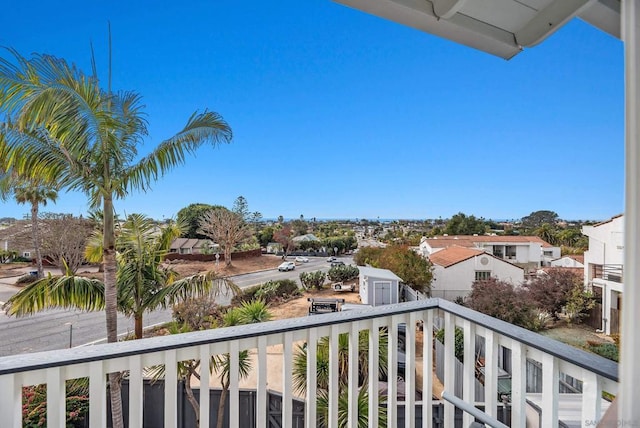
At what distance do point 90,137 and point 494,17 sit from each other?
3667 mm

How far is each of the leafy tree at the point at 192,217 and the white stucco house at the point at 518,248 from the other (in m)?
4.19

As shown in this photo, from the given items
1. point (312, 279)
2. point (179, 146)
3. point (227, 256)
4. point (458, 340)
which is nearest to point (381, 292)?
point (312, 279)

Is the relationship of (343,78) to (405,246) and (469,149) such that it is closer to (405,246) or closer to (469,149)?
(469,149)

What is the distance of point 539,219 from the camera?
3.15 meters

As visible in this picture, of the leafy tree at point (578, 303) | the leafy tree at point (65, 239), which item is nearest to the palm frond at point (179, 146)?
the leafy tree at point (65, 239)

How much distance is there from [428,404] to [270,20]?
6.52m

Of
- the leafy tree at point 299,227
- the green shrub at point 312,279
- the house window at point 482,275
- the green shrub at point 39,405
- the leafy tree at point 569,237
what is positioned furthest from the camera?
the leafy tree at point 299,227

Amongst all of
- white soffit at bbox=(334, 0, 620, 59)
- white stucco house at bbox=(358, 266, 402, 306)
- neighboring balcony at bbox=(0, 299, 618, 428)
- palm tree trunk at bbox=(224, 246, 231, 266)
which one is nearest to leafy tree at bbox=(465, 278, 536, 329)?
neighboring balcony at bbox=(0, 299, 618, 428)

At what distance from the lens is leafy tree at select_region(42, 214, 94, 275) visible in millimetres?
4105

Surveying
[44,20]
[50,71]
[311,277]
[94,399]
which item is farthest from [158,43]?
[94,399]

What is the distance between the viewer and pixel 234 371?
1.00 metres

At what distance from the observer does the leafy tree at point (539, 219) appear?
300 centimetres

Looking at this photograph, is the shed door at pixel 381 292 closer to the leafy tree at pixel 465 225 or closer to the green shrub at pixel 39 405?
the leafy tree at pixel 465 225

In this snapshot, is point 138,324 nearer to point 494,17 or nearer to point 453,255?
point 453,255
